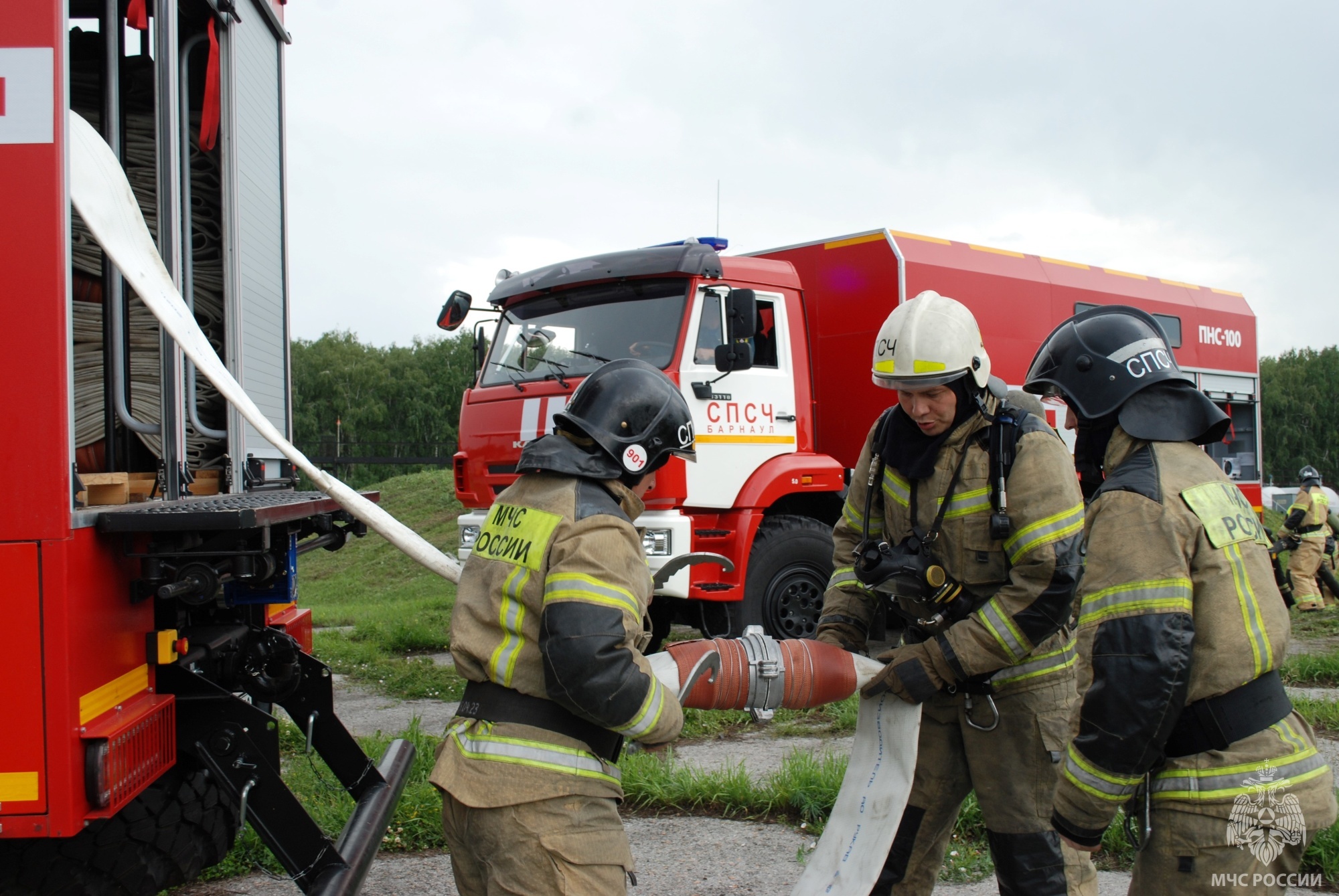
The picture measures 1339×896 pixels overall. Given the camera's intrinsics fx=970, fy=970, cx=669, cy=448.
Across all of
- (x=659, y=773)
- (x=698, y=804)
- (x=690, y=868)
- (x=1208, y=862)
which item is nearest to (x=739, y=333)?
(x=659, y=773)

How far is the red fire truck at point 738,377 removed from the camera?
6.54 meters

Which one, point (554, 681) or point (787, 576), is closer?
point (554, 681)

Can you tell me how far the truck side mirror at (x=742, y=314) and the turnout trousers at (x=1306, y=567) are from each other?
825 cm

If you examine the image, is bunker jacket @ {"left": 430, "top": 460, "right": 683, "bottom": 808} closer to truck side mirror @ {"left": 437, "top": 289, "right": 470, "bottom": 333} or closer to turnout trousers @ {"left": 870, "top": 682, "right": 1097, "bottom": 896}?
turnout trousers @ {"left": 870, "top": 682, "right": 1097, "bottom": 896}

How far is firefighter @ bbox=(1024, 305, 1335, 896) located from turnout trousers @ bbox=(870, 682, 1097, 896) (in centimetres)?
56

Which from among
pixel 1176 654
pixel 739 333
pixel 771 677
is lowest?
pixel 771 677

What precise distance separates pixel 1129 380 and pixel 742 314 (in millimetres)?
4294

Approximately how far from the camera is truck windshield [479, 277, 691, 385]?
6582 mm

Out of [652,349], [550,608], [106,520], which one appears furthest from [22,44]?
[652,349]

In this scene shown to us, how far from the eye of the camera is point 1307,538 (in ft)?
36.8

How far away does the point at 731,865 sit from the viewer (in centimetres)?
372

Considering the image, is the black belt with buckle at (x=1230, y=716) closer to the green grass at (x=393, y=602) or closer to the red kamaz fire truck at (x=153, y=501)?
the red kamaz fire truck at (x=153, y=501)

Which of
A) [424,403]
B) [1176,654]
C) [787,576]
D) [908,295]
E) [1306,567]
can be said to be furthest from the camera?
[424,403]

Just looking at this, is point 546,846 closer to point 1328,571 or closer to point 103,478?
point 103,478
